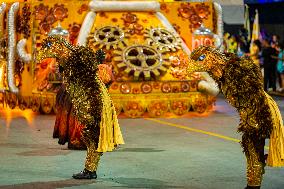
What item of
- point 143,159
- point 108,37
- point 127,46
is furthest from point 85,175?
point 108,37

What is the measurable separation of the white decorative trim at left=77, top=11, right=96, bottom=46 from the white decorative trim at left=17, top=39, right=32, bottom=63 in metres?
1.28

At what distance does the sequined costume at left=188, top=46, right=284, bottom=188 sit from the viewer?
7.43 m

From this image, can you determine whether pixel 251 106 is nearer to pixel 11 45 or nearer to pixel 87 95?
pixel 87 95

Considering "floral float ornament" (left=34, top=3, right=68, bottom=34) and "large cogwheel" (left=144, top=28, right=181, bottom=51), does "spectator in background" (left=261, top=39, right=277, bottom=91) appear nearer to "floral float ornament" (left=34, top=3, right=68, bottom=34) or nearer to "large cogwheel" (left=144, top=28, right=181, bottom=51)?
"large cogwheel" (left=144, top=28, right=181, bottom=51)

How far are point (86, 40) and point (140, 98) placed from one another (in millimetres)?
1807

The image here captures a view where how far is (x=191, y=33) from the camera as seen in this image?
1730 centimetres

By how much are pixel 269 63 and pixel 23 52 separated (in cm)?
883

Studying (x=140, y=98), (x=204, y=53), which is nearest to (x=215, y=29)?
(x=140, y=98)

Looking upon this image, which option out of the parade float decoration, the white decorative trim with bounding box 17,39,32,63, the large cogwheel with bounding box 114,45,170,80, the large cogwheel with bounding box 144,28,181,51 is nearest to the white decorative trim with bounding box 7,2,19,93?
the parade float decoration

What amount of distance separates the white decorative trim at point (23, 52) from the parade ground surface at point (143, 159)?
226 centimetres

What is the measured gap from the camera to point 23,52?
16.7m

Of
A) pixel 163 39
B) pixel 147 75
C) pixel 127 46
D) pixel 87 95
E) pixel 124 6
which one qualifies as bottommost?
pixel 147 75

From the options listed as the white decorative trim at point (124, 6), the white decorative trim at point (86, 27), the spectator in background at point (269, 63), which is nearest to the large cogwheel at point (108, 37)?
the white decorative trim at point (86, 27)

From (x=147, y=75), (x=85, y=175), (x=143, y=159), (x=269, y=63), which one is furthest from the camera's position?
(x=269, y=63)
